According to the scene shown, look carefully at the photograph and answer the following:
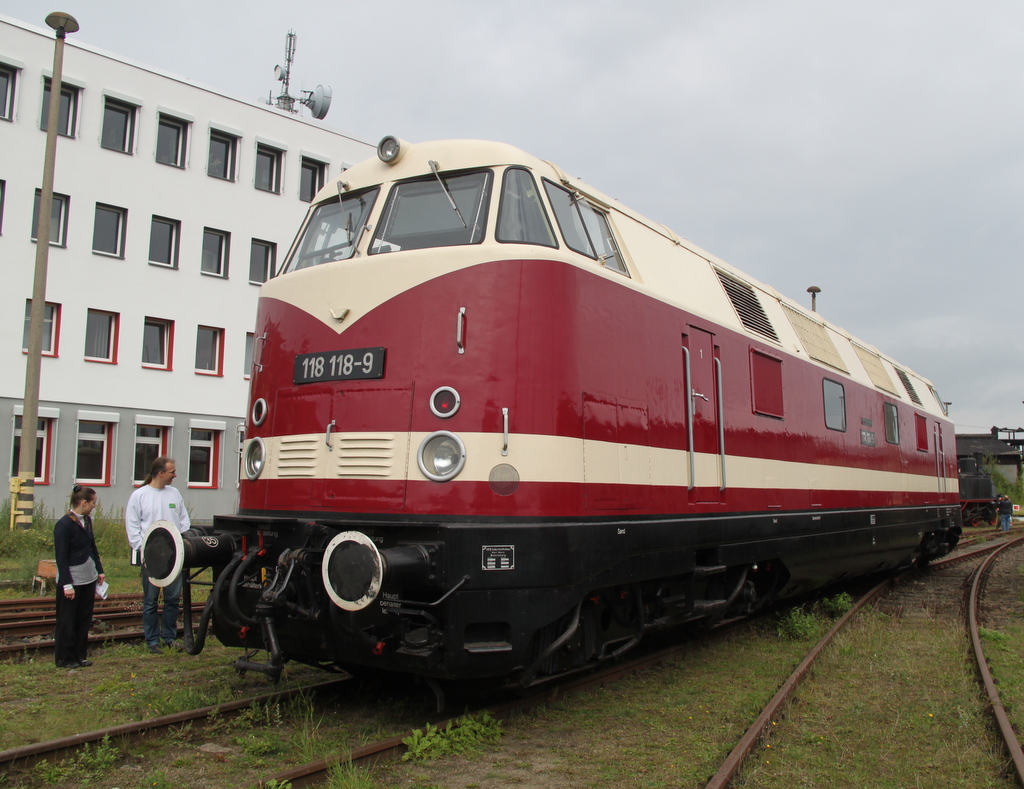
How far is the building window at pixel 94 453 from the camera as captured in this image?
20609 millimetres

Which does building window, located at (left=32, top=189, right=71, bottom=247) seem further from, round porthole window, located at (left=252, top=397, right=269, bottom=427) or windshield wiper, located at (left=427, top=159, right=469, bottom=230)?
windshield wiper, located at (left=427, top=159, right=469, bottom=230)

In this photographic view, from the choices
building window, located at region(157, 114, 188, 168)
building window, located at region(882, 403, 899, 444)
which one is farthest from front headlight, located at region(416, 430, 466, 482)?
building window, located at region(157, 114, 188, 168)

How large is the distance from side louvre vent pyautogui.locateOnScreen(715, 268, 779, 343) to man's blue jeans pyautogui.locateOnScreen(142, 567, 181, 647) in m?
5.59

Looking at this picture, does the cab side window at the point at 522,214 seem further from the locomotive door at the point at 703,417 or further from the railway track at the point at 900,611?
the railway track at the point at 900,611

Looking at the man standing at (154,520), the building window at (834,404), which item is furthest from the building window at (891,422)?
the man standing at (154,520)

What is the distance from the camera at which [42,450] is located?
20.1m

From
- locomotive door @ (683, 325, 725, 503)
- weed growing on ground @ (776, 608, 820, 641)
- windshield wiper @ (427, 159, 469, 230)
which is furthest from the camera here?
weed growing on ground @ (776, 608, 820, 641)

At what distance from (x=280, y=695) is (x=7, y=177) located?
18.8 m

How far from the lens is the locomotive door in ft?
21.5

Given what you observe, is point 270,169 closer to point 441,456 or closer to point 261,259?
point 261,259

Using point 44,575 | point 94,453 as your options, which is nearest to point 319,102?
point 94,453

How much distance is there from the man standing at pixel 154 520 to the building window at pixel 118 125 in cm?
1685

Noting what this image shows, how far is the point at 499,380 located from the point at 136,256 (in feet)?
63.6

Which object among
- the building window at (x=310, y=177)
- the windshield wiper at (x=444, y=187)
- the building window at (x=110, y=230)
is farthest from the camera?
the building window at (x=310, y=177)
